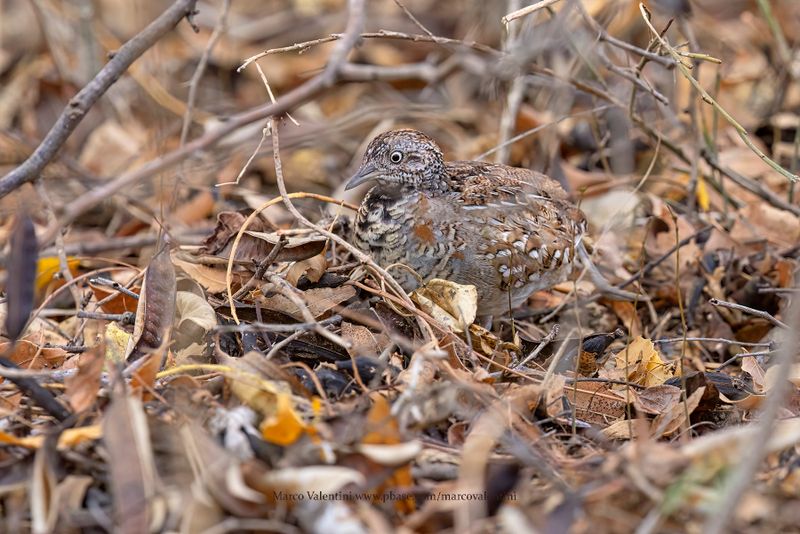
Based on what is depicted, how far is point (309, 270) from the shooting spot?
400cm

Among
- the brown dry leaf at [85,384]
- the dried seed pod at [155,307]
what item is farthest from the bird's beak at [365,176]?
the brown dry leaf at [85,384]

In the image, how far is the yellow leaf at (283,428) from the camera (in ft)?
9.09

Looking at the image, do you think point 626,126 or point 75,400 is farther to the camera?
point 626,126

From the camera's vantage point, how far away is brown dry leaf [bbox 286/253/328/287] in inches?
157

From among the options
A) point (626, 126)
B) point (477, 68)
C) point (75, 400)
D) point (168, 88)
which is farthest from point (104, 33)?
point (75, 400)

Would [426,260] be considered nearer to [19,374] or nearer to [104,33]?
[19,374]

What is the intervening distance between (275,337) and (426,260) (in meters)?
0.80

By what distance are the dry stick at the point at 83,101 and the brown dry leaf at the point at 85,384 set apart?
1.21 m

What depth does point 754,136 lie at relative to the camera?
20.6 feet

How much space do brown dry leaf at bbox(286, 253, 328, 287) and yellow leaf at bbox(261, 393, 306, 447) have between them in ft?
4.02

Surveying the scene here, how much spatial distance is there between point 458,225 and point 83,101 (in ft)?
5.23

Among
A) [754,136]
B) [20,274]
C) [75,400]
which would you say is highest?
[20,274]

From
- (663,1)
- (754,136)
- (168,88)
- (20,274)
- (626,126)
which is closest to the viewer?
(20,274)

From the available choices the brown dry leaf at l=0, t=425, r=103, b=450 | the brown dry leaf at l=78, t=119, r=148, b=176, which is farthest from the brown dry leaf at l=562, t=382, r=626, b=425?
the brown dry leaf at l=78, t=119, r=148, b=176
